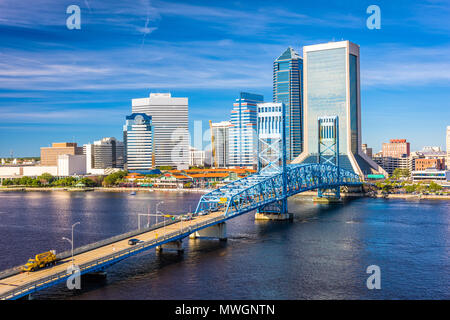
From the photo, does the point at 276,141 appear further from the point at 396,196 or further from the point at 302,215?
the point at 396,196

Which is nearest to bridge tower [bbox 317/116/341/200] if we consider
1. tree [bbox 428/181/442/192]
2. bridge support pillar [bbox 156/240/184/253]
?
tree [bbox 428/181/442/192]

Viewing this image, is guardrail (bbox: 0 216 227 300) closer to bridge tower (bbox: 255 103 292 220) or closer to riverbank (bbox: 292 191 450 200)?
bridge tower (bbox: 255 103 292 220)

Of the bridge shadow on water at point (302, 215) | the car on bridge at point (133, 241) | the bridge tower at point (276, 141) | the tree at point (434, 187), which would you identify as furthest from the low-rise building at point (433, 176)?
the car on bridge at point (133, 241)

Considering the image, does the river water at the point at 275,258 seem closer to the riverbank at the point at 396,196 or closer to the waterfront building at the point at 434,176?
the riverbank at the point at 396,196

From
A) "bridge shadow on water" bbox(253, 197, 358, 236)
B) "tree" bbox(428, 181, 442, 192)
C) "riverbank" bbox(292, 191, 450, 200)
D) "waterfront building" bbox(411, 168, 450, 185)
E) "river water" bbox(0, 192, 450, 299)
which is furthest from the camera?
"waterfront building" bbox(411, 168, 450, 185)

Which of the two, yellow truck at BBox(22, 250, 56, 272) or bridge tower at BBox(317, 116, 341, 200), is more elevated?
bridge tower at BBox(317, 116, 341, 200)
